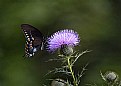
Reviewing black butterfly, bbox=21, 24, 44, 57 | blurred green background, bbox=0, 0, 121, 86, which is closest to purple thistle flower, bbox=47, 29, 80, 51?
black butterfly, bbox=21, 24, 44, 57

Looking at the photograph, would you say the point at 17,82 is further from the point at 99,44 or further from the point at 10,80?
the point at 99,44

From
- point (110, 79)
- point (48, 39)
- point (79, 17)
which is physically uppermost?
point (79, 17)

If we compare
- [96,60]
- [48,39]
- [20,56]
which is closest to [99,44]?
[96,60]

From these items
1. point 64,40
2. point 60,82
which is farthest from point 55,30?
point 60,82

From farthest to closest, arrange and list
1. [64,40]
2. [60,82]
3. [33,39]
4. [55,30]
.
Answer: [55,30] → [33,39] → [64,40] → [60,82]

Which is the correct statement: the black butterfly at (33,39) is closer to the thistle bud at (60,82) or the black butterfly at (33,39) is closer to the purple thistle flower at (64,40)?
the purple thistle flower at (64,40)

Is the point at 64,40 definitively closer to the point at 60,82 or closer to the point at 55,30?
the point at 60,82

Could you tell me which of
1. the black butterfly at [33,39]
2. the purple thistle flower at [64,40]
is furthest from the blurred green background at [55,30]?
the purple thistle flower at [64,40]

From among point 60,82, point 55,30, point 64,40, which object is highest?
point 55,30
